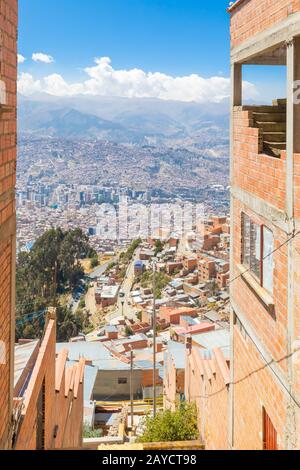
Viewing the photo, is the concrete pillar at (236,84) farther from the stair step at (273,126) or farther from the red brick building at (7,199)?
the red brick building at (7,199)

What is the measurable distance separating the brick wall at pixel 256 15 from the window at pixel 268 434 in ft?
11.2

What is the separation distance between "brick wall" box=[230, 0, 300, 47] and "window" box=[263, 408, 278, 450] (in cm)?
342

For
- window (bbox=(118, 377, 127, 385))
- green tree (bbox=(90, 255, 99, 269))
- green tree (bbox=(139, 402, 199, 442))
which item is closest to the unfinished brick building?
green tree (bbox=(139, 402, 199, 442))

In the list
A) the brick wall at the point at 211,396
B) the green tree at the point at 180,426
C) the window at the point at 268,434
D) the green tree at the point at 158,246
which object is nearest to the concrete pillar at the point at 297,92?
the window at the point at 268,434

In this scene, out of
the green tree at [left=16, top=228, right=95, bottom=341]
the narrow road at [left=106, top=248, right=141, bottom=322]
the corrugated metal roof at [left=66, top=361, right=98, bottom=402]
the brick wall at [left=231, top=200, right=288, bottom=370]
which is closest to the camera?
the brick wall at [left=231, top=200, right=288, bottom=370]

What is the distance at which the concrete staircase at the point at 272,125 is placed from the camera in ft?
14.5

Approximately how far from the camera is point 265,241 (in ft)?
13.3

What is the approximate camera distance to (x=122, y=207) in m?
39.2

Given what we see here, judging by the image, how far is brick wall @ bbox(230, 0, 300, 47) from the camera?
3.56 meters

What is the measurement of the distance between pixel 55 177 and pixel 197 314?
2878cm

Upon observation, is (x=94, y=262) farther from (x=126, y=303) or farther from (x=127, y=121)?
(x=127, y=121)

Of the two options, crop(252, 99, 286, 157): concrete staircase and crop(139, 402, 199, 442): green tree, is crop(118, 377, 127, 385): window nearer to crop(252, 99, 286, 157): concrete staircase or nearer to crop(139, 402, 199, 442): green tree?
crop(139, 402, 199, 442): green tree

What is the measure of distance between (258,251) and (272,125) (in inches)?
56.5

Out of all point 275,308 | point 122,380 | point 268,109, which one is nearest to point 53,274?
point 122,380
